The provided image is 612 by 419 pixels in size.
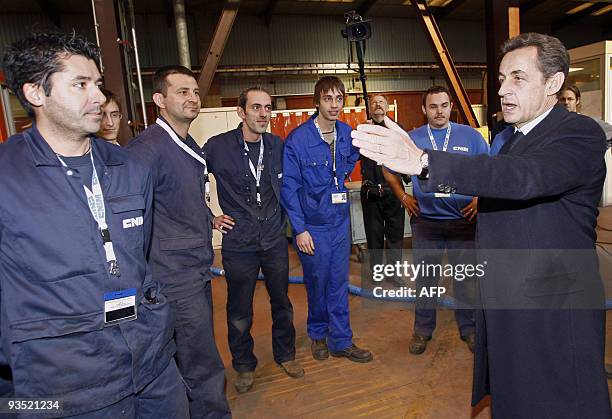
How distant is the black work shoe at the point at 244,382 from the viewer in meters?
2.59

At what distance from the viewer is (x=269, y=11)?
11.2 m

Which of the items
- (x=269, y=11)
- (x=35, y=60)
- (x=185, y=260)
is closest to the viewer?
(x=35, y=60)

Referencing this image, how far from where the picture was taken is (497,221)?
1.46 m

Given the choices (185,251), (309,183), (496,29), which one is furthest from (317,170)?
(496,29)

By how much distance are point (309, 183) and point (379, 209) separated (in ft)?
5.88

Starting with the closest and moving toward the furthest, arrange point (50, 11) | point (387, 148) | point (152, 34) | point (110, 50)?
1. point (387, 148)
2. point (110, 50)
3. point (50, 11)
4. point (152, 34)

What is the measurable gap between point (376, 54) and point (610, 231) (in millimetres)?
9128

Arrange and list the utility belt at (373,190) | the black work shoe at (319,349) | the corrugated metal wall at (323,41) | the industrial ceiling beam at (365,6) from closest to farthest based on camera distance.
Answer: the black work shoe at (319,349) → the utility belt at (373,190) → the industrial ceiling beam at (365,6) → the corrugated metal wall at (323,41)

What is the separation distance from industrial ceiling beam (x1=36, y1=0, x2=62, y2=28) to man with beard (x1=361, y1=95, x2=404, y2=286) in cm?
909

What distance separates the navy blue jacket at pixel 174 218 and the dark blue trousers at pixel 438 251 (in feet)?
5.28

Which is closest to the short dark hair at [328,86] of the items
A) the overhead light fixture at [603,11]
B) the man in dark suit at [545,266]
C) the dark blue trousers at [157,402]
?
the man in dark suit at [545,266]

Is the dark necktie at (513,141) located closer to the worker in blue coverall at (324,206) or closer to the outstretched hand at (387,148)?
the outstretched hand at (387,148)

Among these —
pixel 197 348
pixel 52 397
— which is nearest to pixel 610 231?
pixel 197 348

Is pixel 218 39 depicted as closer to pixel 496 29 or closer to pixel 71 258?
pixel 496 29
